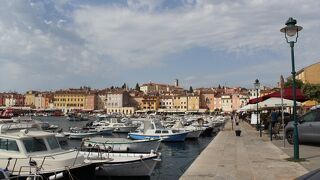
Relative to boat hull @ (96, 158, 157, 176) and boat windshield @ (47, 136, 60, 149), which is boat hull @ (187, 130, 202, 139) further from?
boat windshield @ (47, 136, 60, 149)

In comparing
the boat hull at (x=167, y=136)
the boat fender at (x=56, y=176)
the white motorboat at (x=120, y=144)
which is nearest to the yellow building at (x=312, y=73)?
the boat hull at (x=167, y=136)

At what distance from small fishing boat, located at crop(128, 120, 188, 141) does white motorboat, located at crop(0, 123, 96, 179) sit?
97.5 ft

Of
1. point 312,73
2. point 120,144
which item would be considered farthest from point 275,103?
point 312,73

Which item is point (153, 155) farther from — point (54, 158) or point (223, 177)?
point (223, 177)

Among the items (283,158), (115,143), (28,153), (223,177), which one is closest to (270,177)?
(223,177)

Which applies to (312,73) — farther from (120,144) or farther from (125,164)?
(125,164)

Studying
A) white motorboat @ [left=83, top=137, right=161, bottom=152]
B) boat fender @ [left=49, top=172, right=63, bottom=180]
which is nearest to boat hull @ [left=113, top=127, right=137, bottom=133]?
white motorboat @ [left=83, top=137, right=161, bottom=152]

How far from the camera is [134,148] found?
1300 inches

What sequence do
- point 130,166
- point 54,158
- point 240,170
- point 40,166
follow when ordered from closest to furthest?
point 240,170
point 40,166
point 54,158
point 130,166

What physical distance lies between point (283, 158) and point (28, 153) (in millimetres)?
9959

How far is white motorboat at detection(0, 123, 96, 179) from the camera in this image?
15820 mm

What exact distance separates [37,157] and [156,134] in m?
32.2

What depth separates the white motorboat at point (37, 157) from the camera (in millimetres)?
15820

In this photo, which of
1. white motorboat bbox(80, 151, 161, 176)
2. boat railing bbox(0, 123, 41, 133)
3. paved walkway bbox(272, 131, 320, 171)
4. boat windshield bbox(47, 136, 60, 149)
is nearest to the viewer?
paved walkway bbox(272, 131, 320, 171)
